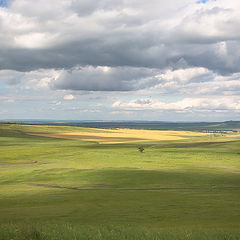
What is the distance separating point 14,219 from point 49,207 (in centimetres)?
877

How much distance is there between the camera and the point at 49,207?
45594 millimetres

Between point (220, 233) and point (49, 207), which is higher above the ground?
point (220, 233)

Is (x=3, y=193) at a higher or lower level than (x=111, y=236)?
lower

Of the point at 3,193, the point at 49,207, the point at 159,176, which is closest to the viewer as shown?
the point at 49,207

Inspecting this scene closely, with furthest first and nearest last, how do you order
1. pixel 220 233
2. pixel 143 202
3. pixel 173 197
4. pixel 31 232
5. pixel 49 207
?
pixel 173 197
pixel 143 202
pixel 49 207
pixel 220 233
pixel 31 232

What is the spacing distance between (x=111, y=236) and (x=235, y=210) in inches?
953

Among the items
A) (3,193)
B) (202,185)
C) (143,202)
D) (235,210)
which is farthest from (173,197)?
(3,193)

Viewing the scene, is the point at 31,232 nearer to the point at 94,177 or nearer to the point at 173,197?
the point at 173,197

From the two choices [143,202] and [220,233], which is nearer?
[220,233]

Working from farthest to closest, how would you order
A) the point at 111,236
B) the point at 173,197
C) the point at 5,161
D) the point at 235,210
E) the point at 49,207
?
the point at 5,161 → the point at 173,197 → the point at 49,207 → the point at 235,210 → the point at 111,236

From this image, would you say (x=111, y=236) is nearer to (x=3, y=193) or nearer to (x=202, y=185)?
(x=3, y=193)

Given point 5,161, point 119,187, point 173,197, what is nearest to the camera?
point 173,197

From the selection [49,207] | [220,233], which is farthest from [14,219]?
[220,233]

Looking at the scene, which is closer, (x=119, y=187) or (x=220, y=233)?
(x=220, y=233)
